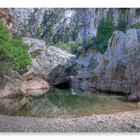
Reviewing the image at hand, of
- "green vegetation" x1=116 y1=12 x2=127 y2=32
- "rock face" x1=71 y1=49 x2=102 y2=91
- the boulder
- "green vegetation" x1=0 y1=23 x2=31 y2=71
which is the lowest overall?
the boulder

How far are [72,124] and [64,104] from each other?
0.29 metres

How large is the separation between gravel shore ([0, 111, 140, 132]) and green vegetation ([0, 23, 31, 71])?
59cm

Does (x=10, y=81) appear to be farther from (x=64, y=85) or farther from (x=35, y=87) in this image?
(x=64, y=85)

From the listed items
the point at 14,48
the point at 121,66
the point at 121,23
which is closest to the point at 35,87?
the point at 14,48

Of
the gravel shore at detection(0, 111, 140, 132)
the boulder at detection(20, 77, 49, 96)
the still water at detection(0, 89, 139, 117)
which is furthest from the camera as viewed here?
the boulder at detection(20, 77, 49, 96)

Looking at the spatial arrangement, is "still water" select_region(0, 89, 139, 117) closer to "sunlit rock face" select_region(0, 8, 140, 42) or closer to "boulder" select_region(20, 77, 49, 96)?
"boulder" select_region(20, 77, 49, 96)

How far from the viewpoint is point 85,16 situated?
7387 millimetres

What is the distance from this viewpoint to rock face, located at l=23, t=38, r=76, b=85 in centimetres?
744

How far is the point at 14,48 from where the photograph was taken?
750cm

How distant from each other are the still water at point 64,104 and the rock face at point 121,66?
11 cm

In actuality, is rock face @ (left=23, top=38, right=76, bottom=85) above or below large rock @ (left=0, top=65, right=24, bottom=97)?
above

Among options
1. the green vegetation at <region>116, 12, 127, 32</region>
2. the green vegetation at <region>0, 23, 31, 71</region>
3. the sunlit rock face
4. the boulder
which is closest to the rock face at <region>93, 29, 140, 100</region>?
the green vegetation at <region>116, 12, 127, 32</region>

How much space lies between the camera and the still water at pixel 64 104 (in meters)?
7.34
